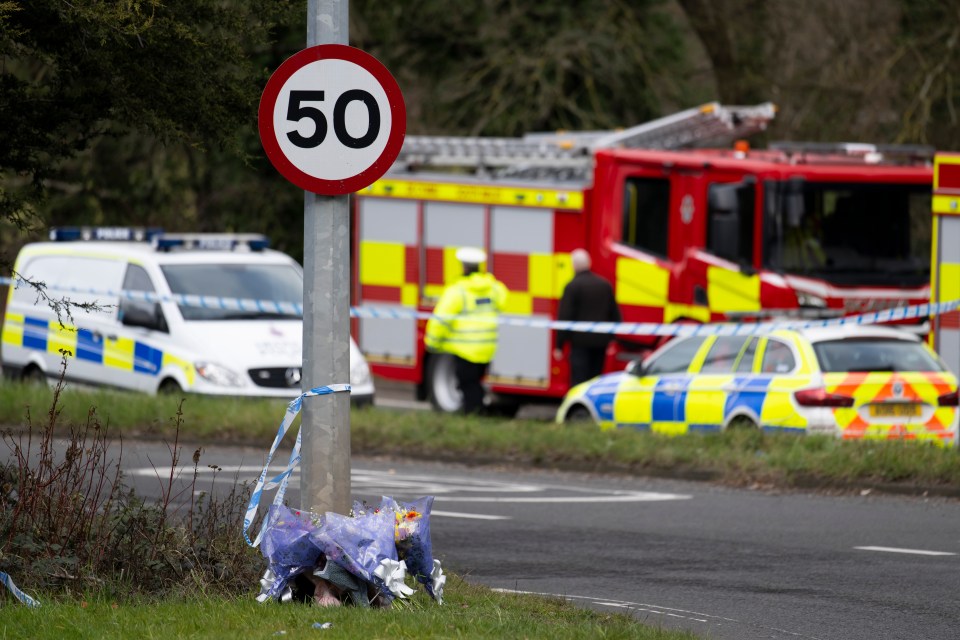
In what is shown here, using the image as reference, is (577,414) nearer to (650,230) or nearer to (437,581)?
(650,230)

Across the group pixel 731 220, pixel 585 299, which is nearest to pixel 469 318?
pixel 585 299

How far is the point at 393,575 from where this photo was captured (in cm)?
678

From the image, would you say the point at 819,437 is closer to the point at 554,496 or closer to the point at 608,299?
the point at 554,496

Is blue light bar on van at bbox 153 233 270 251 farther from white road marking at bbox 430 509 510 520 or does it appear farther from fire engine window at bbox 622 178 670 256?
white road marking at bbox 430 509 510 520

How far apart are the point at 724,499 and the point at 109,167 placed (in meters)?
22.5

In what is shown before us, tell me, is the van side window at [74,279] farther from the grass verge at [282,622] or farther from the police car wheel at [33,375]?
the grass verge at [282,622]

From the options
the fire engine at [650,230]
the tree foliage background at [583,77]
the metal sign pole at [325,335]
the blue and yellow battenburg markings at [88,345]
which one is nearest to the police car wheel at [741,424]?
the fire engine at [650,230]

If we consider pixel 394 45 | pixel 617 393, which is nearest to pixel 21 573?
pixel 617 393

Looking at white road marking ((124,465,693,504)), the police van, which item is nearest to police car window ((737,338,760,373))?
white road marking ((124,465,693,504))

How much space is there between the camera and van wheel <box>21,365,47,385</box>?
59.5ft

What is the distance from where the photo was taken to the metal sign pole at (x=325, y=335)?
7148 mm

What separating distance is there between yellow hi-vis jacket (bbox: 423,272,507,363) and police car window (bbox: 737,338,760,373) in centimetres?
325

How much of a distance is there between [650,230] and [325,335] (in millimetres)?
11455

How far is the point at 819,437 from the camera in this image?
1293 centimetres
